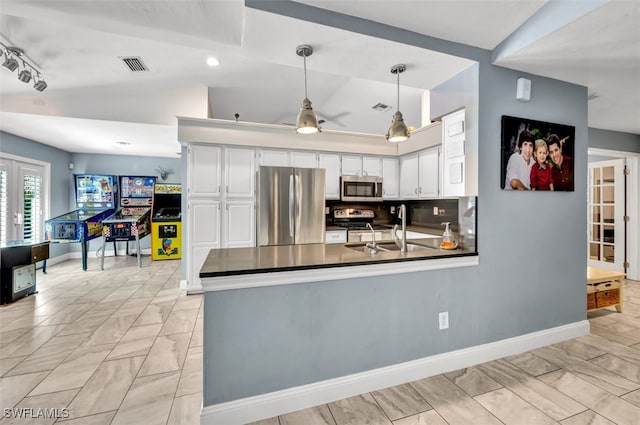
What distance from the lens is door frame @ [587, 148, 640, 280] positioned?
14.9 ft

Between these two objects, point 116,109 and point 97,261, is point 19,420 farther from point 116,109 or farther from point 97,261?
point 97,261

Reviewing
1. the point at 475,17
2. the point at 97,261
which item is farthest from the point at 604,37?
the point at 97,261

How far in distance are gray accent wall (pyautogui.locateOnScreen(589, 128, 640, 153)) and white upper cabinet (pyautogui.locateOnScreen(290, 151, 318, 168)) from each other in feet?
13.6

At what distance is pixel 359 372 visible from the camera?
6.27ft

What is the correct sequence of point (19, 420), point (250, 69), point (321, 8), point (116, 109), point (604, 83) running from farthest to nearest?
point (116, 109) → point (250, 69) → point (604, 83) → point (321, 8) → point (19, 420)

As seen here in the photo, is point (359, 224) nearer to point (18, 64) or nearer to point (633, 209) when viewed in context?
point (633, 209)

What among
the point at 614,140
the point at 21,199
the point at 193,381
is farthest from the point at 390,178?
the point at 21,199

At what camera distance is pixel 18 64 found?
283 centimetres

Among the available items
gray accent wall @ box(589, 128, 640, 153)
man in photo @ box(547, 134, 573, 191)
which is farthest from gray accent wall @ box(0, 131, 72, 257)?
gray accent wall @ box(589, 128, 640, 153)

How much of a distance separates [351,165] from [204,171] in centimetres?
222

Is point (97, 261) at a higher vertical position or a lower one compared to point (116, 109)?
lower

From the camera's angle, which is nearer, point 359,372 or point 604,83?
point 359,372

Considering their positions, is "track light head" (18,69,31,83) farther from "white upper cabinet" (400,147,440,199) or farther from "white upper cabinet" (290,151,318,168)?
"white upper cabinet" (400,147,440,199)

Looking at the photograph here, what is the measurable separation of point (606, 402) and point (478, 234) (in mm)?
1253
